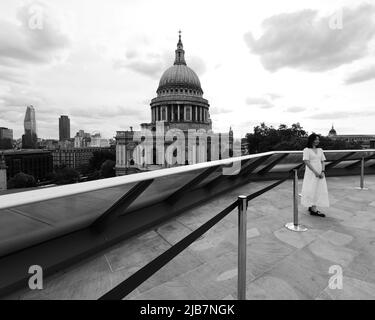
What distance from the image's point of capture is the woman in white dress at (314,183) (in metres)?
4.47

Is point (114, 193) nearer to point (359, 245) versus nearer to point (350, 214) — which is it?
point (359, 245)

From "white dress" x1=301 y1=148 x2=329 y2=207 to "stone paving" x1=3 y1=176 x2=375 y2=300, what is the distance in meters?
0.33

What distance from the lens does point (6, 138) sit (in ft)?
428

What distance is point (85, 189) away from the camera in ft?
5.77

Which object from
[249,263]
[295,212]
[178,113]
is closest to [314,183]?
[295,212]

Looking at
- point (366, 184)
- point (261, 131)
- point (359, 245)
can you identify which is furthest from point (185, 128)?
point (359, 245)

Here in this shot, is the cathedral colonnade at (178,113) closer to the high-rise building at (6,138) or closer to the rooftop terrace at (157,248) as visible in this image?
the rooftop terrace at (157,248)

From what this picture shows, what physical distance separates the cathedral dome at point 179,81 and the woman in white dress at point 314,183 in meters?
65.0

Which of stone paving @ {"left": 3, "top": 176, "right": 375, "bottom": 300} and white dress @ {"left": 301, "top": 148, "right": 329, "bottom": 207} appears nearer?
stone paving @ {"left": 3, "top": 176, "right": 375, "bottom": 300}

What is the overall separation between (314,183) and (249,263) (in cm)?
260

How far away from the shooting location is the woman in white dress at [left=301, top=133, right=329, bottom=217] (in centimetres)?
447

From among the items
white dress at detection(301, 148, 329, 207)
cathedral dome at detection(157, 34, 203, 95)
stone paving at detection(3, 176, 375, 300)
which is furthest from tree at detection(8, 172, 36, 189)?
white dress at detection(301, 148, 329, 207)

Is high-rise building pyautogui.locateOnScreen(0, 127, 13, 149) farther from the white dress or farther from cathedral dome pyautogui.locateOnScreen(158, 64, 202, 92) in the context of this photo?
the white dress
